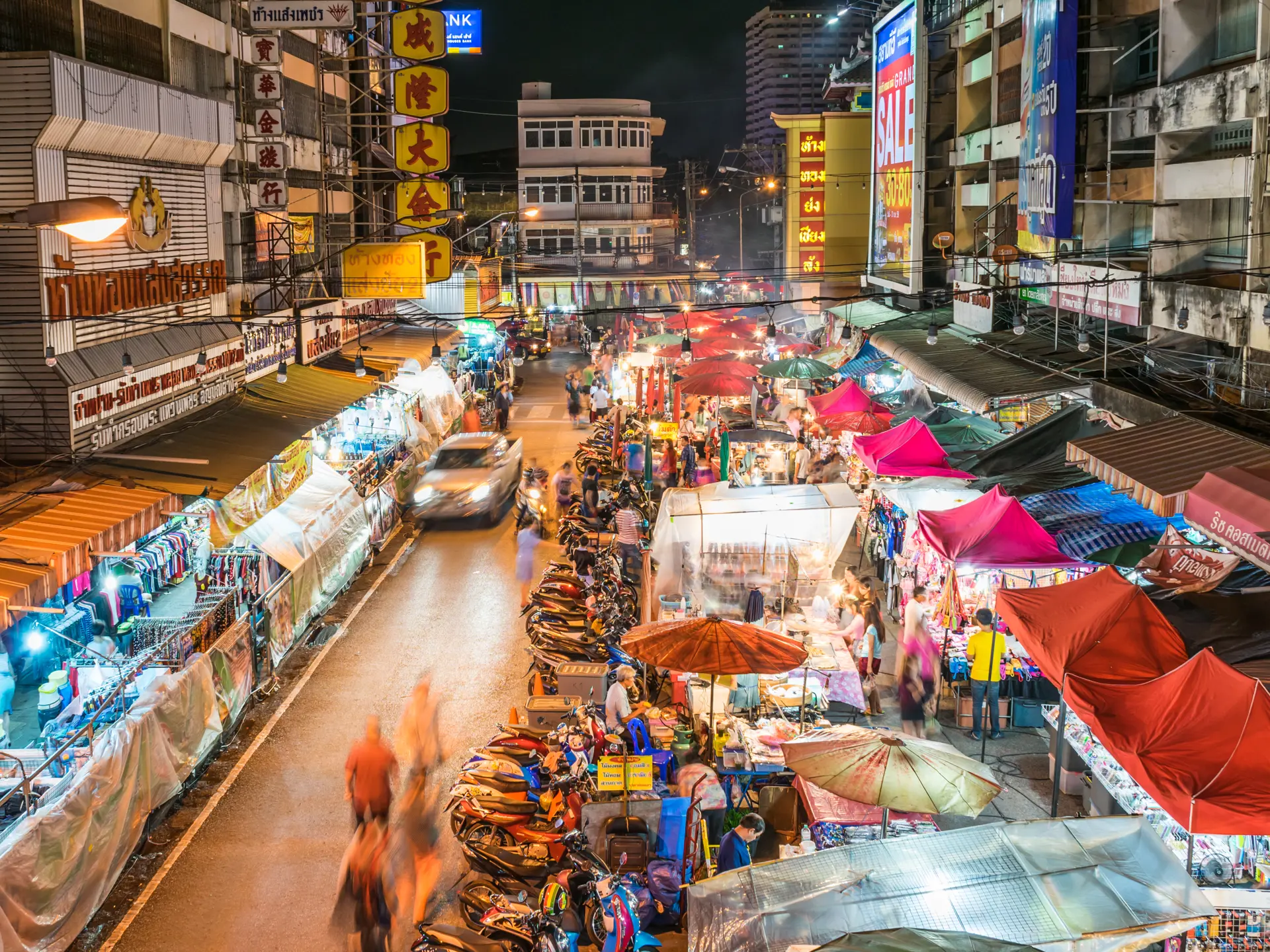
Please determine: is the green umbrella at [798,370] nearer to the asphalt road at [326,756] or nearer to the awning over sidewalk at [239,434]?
the asphalt road at [326,756]

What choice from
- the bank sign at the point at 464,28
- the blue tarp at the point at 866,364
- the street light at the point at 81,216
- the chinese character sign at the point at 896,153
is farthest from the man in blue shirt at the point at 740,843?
the bank sign at the point at 464,28

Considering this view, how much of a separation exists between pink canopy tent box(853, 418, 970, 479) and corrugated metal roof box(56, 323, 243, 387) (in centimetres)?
1090

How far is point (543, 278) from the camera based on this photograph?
59188 mm

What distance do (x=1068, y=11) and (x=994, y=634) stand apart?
9498 mm

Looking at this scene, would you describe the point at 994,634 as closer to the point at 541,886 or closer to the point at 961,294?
the point at 541,886

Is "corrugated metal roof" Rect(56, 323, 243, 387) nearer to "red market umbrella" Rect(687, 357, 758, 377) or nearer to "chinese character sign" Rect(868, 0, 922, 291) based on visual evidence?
"red market umbrella" Rect(687, 357, 758, 377)

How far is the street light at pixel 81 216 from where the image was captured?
8188mm

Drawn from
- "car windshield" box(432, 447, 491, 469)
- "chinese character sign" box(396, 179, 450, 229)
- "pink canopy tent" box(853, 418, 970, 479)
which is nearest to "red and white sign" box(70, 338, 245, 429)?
"car windshield" box(432, 447, 491, 469)

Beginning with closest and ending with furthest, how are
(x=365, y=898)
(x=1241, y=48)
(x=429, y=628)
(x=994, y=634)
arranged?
(x=365, y=898) < (x=994, y=634) < (x=1241, y=48) < (x=429, y=628)

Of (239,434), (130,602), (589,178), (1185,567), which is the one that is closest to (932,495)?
(1185,567)

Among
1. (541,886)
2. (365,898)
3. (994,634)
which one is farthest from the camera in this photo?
(994,634)

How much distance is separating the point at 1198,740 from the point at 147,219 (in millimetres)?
15393

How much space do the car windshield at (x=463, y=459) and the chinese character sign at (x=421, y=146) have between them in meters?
6.31

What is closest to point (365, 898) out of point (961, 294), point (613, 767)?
point (613, 767)
